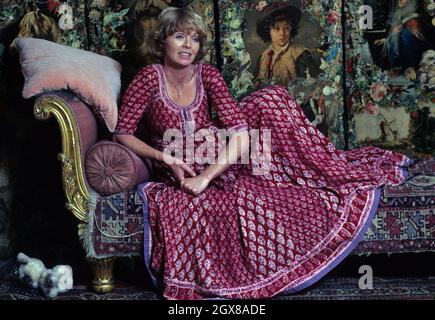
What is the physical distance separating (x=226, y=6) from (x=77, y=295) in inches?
64.7

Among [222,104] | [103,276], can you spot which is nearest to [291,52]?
[222,104]

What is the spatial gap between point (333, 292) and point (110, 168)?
3.42ft

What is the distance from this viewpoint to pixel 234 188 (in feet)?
8.09

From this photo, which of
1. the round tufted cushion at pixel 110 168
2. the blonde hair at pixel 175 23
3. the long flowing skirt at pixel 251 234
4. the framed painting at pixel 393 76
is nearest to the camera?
the long flowing skirt at pixel 251 234

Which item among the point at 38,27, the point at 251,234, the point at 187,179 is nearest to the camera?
the point at 251,234

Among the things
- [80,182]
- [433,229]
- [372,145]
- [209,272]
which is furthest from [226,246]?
[372,145]

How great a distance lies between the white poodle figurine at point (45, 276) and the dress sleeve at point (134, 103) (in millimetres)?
643

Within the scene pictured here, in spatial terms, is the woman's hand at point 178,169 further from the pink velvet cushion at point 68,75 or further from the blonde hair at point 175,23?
the blonde hair at point 175,23

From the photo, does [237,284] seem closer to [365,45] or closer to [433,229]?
[433,229]

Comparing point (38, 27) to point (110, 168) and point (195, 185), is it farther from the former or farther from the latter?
point (195, 185)

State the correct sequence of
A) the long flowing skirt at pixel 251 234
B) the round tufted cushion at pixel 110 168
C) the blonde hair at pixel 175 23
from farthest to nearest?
the blonde hair at pixel 175 23 < the round tufted cushion at pixel 110 168 < the long flowing skirt at pixel 251 234

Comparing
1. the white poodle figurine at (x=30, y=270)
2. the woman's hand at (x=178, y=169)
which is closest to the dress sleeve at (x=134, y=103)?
the woman's hand at (x=178, y=169)

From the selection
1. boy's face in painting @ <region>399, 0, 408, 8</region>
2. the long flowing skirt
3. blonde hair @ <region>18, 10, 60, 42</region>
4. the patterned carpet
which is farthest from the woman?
boy's face in painting @ <region>399, 0, 408, 8</region>

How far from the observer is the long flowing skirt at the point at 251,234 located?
234 centimetres
